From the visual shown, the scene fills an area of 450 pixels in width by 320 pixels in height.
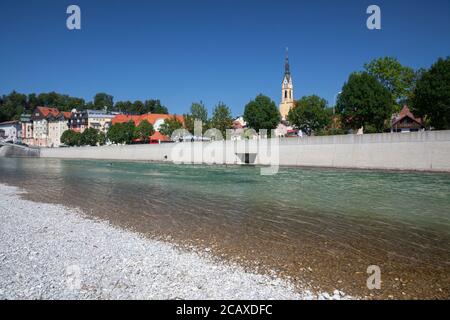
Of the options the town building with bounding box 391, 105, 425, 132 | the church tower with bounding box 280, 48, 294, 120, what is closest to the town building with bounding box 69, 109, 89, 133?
the church tower with bounding box 280, 48, 294, 120

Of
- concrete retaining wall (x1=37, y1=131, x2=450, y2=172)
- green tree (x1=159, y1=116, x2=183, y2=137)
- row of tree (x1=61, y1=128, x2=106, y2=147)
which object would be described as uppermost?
green tree (x1=159, y1=116, x2=183, y2=137)

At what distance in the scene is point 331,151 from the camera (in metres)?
46.0

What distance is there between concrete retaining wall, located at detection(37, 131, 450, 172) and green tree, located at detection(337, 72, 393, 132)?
16.3 meters

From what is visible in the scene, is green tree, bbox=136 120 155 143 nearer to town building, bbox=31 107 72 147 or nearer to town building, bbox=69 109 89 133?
town building, bbox=69 109 89 133

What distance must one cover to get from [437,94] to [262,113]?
118 ft

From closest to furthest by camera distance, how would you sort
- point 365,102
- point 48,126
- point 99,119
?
point 365,102 → point 99,119 → point 48,126

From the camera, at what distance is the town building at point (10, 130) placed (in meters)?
178

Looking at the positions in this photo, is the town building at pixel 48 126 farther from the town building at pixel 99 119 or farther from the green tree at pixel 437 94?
the green tree at pixel 437 94

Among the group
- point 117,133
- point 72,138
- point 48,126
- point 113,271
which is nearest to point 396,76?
point 113,271

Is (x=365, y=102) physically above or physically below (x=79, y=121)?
below

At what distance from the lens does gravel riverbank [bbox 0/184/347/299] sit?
20.2 feet

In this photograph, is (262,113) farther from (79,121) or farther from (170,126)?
(79,121)
